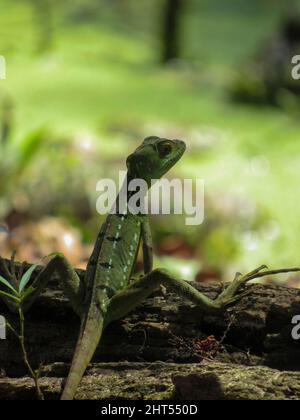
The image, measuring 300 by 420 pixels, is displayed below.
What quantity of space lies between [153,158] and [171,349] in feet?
2.10

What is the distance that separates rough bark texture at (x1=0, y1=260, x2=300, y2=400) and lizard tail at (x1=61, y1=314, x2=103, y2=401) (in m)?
0.06

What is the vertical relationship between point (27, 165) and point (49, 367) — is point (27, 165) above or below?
above

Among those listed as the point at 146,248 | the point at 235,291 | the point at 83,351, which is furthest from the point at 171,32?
the point at 83,351

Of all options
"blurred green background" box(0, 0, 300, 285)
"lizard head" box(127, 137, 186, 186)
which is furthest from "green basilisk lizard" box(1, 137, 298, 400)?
"blurred green background" box(0, 0, 300, 285)

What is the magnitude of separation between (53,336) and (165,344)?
0.30 metres

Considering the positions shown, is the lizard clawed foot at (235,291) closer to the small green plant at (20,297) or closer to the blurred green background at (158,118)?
the small green plant at (20,297)

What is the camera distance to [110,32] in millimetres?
11758

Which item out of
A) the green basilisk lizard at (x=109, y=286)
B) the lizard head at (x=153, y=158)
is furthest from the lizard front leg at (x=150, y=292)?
the lizard head at (x=153, y=158)

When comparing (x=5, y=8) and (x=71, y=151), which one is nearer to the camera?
(x=71, y=151)

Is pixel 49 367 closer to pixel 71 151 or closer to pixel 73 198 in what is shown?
pixel 73 198

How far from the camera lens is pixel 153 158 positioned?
241 centimetres
